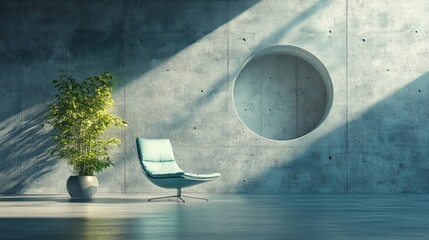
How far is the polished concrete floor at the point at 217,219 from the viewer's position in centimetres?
482

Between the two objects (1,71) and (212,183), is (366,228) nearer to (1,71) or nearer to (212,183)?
(212,183)

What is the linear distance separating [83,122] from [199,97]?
187 centimetres

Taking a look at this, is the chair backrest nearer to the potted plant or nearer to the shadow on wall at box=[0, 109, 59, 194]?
the potted plant

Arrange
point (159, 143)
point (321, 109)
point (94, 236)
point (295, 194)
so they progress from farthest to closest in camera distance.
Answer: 1. point (321, 109)
2. point (295, 194)
3. point (159, 143)
4. point (94, 236)

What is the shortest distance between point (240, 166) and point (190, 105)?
1.17m

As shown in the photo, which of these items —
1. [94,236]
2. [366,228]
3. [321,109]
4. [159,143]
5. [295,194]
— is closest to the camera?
[94,236]

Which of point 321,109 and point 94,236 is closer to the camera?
point 94,236

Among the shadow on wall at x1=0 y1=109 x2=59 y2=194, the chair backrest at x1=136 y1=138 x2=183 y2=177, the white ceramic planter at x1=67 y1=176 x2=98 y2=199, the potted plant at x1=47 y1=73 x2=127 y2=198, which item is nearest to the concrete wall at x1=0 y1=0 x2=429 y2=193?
the shadow on wall at x1=0 y1=109 x2=59 y2=194

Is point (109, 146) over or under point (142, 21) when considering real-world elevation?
under

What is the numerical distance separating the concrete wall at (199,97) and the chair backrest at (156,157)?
1289 millimetres

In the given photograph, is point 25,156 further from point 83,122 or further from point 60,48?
point 60,48

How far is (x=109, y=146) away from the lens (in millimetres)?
10984

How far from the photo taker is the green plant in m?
10.0

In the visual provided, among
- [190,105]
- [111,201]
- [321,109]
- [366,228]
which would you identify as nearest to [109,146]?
[190,105]
